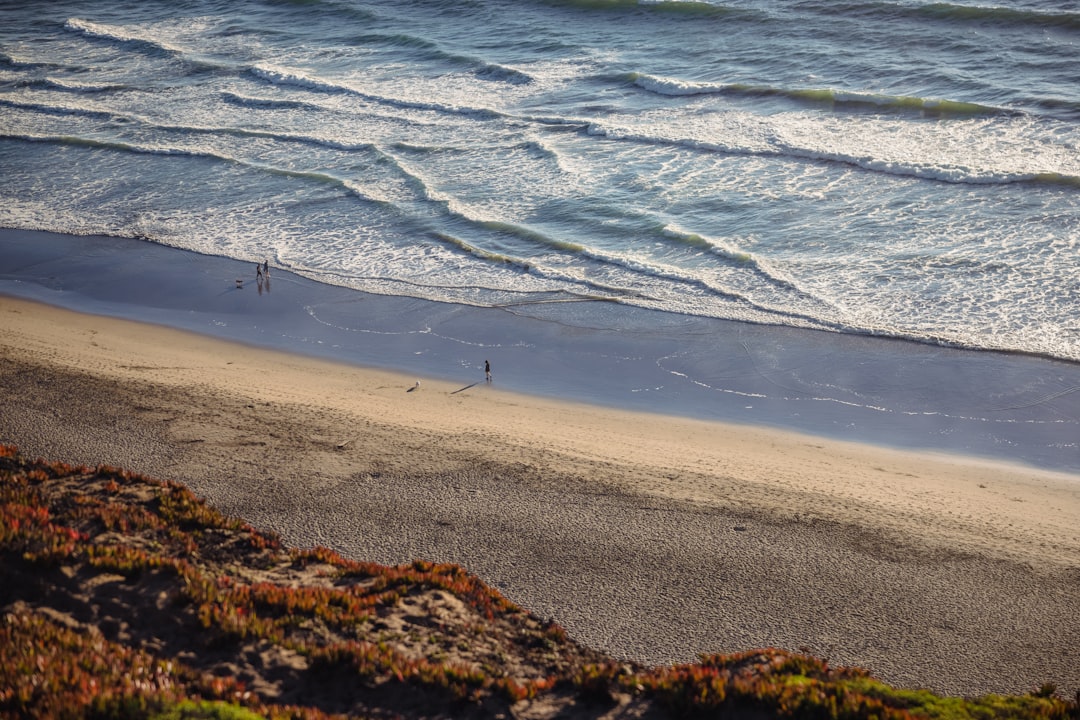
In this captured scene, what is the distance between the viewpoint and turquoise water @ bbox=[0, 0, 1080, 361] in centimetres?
1995

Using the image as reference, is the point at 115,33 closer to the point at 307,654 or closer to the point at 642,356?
the point at 642,356

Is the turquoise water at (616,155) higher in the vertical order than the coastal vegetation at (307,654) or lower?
higher

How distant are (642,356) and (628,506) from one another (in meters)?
5.56

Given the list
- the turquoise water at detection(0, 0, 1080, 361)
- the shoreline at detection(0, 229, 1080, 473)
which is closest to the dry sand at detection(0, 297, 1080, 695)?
the shoreline at detection(0, 229, 1080, 473)

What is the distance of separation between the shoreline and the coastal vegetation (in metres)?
6.61

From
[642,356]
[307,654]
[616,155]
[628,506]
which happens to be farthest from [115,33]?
[307,654]

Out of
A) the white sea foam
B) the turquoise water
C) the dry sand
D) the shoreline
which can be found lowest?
the dry sand

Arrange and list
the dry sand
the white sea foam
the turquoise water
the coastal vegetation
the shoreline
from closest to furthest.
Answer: the coastal vegetation, the dry sand, the shoreline, the turquoise water, the white sea foam

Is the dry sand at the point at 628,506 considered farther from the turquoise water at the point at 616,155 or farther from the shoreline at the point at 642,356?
the turquoise water at the point at 616,155

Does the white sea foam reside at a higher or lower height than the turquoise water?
higher

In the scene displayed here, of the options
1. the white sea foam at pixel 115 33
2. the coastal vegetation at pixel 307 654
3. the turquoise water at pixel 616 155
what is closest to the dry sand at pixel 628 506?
the coastal vegetation at pixel 307 654

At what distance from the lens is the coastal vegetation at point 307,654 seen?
23.1 feet

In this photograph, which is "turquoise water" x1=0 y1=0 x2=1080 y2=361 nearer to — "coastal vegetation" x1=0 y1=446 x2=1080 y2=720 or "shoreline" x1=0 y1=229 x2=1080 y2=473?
"shoreline" x1=0 y1=229 x2=1080 y2=473

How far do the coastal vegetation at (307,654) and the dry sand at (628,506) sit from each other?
3.14 feet
